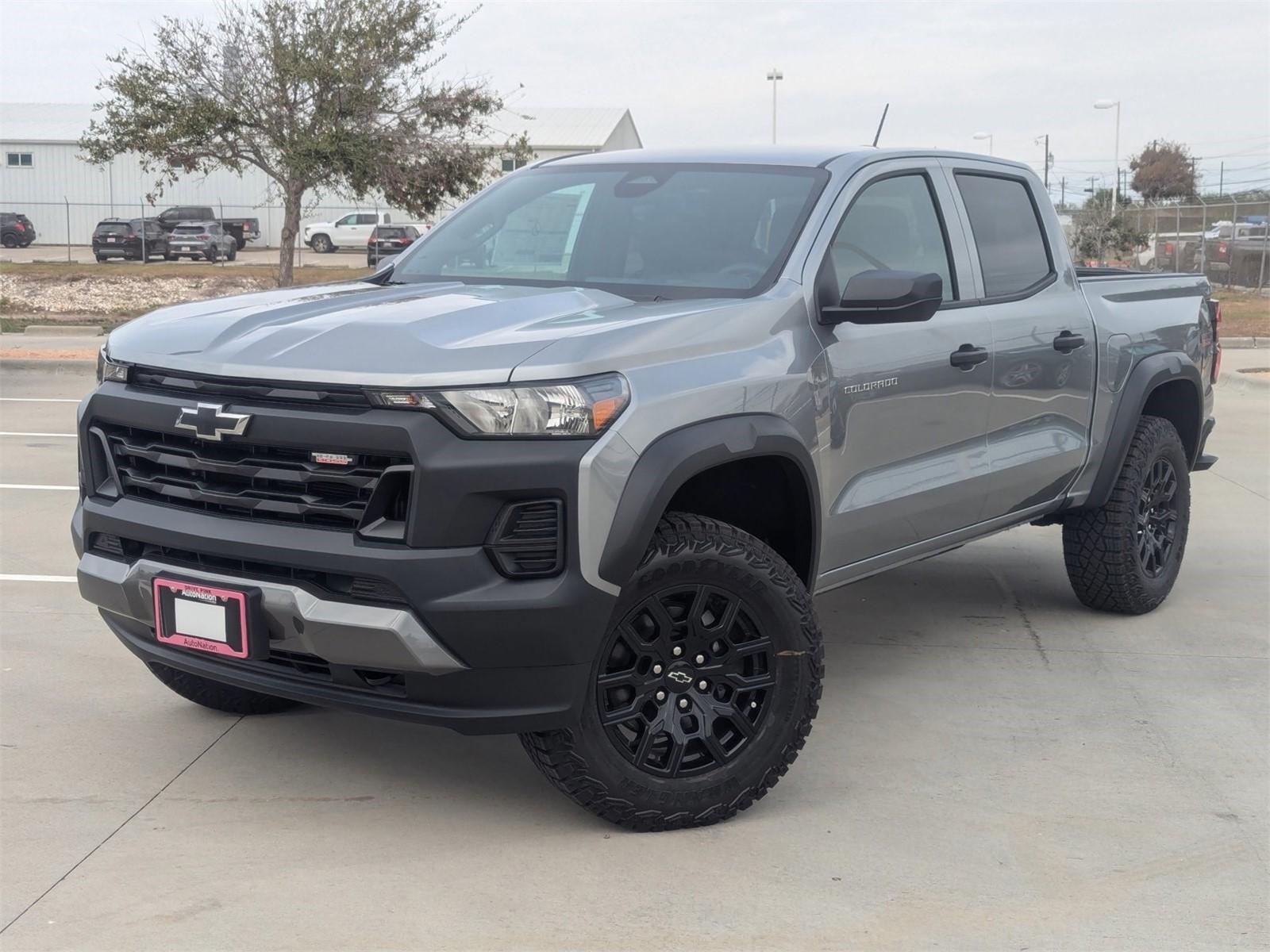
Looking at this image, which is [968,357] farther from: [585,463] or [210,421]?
[210,421]

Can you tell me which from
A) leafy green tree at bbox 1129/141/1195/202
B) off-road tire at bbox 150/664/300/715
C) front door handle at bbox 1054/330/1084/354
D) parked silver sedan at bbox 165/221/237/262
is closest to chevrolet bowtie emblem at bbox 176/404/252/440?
off-road tire at bbox 150/664/300/715

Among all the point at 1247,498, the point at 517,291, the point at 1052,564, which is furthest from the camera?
the point at 1247,498

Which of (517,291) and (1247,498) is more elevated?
(517,291)

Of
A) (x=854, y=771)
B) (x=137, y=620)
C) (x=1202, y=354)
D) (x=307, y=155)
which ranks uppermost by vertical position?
(x=307, y=155)

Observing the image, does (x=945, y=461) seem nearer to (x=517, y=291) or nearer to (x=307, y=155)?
(x=517, y=291)

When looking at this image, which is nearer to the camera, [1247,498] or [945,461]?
[945,461]

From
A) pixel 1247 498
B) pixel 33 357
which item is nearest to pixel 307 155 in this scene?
pixel 33 357

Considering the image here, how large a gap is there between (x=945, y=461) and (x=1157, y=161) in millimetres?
60200

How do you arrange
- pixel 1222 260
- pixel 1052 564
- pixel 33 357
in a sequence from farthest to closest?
pixel 1222 260, pixel 33 357, pixel 1052 564

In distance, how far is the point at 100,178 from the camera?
5616 centimetres

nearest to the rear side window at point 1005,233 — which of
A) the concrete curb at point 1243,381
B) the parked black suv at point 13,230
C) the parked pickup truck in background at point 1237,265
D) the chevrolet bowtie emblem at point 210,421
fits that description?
Result: the chevrolet bowtie emblem at point 210,421

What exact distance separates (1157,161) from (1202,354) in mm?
58005

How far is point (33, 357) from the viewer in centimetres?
1606

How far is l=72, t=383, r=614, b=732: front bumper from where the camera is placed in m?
3.35
